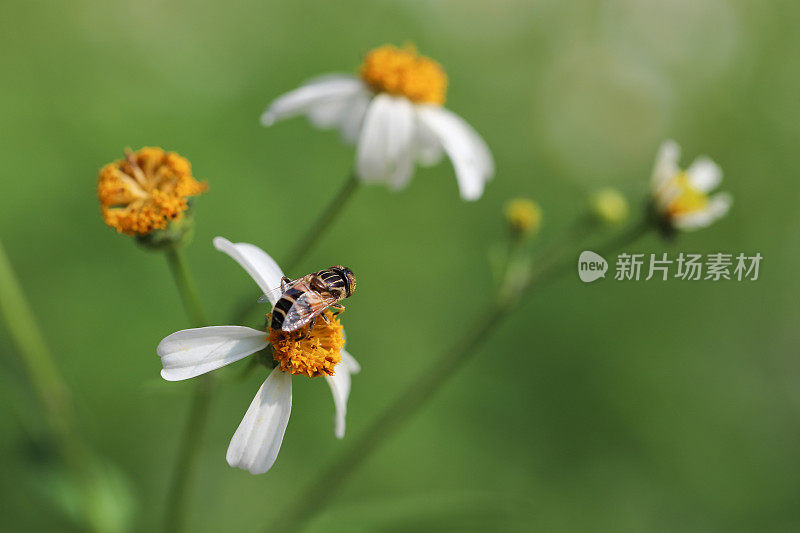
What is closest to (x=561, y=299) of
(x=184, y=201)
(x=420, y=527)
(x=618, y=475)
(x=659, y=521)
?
(x=618, y=475)

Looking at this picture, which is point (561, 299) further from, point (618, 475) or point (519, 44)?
point (519, 44)

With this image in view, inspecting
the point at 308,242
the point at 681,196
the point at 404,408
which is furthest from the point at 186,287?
the point at 681,196

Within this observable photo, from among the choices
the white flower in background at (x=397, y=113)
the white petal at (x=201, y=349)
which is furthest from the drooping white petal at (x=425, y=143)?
the white petal at (x=201, y=349)

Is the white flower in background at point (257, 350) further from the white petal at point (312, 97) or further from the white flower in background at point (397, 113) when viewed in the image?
the white petal at point (312, 97)

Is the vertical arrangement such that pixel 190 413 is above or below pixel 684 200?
Answer: below

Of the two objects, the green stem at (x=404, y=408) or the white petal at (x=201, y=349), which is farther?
the green stem at (x=404, y=408)

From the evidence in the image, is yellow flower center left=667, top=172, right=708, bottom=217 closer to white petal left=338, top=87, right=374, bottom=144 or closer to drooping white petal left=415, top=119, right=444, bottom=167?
drooping white petal left=415, top=119, right=444, bottom=167

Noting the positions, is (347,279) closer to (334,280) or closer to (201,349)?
(334,280)
